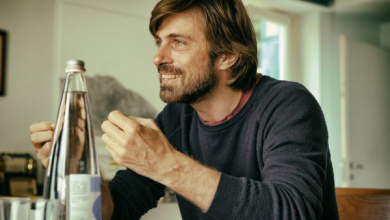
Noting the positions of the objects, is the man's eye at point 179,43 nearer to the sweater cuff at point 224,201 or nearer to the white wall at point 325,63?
the sweater cuff at point 224,201

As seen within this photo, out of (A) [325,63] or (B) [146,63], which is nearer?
(B) [146,63]

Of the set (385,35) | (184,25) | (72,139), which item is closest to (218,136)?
(184,25)

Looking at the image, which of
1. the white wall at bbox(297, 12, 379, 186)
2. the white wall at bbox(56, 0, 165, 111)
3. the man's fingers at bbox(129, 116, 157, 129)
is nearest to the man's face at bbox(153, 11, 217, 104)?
the man's fingers at bbox(129, 116, 157, 129)

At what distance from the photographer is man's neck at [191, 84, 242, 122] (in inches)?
56.7

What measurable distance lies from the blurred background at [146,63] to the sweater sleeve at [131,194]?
1539 mm

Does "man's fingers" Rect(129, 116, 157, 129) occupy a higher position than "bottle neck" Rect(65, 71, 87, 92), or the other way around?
"bottle neck" Rect(65, 71, 87, 92)

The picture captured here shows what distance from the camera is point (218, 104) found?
4.77 feet

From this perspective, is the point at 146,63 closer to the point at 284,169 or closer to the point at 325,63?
the point at 325,63

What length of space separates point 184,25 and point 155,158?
0.65 metres

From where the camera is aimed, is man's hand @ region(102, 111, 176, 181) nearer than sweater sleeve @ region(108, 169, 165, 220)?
Yes

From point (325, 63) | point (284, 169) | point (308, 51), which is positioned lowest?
→ point (284, 169)

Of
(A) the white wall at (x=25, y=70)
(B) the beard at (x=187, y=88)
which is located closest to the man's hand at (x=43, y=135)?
(B) the beard at (x=187, y=88)

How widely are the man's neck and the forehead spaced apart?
0.59 ft

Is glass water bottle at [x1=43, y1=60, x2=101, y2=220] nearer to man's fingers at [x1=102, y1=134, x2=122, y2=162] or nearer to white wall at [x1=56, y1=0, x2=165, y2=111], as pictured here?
man's fingers at [x1=102, y1=134, x2=122, y2=162]
